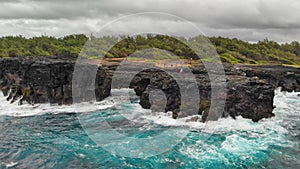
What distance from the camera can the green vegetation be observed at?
3999 inches

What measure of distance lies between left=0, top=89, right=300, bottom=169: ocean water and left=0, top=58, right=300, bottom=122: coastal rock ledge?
5.57ft

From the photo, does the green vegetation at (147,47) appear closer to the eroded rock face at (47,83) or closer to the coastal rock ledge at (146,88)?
the coastal rock ledge at (146,88)

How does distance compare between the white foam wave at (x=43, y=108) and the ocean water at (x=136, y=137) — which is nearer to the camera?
the ocean water at (x=136, y=137)

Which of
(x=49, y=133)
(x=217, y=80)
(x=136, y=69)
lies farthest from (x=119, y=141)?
(x=136, y=69)

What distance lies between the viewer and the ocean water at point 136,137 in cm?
2148

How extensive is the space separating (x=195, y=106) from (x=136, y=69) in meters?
34.0

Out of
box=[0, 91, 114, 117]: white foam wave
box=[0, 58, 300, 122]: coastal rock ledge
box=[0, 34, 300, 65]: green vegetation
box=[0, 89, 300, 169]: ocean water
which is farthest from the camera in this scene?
box=[0, 34, 300, 65]: green vegetation

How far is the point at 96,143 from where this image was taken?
84.3ft

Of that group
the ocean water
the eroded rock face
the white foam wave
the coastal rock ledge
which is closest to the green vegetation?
the coastal rock ledge

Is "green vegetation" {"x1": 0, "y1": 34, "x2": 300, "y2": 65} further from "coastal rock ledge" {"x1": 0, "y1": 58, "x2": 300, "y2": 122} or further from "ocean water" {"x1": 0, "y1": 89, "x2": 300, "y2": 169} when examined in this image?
"ocean water" {"x1": 0, "y1": 89, "x2": 300, "y2": 169}

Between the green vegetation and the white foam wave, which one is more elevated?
the green vegetation

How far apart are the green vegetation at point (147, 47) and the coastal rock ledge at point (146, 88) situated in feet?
147

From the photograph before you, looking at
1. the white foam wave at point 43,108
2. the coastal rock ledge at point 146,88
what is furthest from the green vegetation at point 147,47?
the white foam wave at point 43,108

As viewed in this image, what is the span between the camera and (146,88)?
135 ft
